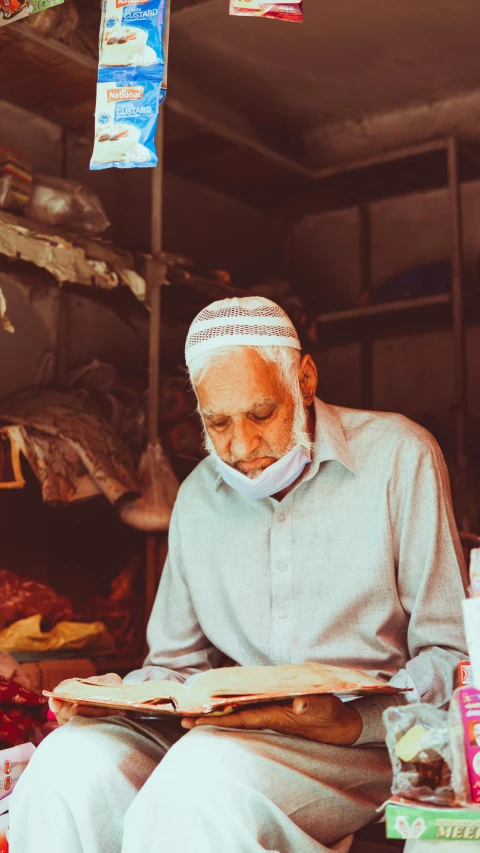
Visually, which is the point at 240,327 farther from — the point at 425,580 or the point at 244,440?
the point at 425,580

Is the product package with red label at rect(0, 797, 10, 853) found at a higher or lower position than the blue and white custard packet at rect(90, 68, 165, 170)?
lower

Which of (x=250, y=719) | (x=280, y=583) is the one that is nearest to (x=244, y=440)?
(x=280, y=583)

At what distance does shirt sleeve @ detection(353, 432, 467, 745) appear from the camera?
185 cm

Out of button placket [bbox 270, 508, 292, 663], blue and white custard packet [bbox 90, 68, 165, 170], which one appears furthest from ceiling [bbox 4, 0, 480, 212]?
button placket [bbox 270, 508, 292, 663]

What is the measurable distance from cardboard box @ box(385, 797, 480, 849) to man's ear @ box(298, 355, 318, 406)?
3.94 feet

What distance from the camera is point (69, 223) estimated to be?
3.72 metres

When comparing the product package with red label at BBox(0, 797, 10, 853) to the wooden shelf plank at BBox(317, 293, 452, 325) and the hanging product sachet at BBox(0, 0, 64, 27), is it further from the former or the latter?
the wooden shelf plank at BBox(317, 293, 452, 325)

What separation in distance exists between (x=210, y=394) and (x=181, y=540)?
1.31 feet

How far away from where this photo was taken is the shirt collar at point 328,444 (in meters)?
2.15

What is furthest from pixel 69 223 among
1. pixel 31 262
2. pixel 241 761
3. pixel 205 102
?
pixel 241 761

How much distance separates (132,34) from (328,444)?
1093 mm

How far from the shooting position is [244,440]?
217 cm

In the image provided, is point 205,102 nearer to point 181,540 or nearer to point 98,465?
point 98,465

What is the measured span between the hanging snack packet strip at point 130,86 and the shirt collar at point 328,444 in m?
0.71
